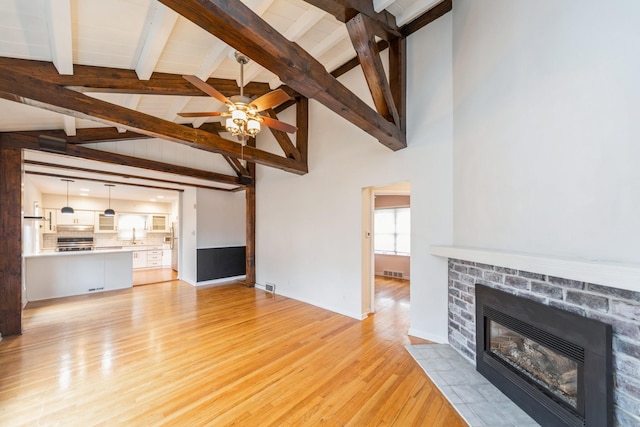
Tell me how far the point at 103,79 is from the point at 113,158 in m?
1.95

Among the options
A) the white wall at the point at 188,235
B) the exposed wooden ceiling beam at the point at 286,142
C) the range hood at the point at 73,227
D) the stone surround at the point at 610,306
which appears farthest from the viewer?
the range hood at the point at 73,227

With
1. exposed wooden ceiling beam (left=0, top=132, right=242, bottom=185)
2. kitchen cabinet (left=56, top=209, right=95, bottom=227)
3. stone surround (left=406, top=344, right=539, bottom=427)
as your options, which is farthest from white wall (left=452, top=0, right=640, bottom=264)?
kitchen cabinet (left=56, top=209, right=95, bottom=227)

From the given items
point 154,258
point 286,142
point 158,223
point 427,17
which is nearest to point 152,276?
point 154,258

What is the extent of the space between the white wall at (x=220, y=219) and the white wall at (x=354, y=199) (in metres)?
1.42

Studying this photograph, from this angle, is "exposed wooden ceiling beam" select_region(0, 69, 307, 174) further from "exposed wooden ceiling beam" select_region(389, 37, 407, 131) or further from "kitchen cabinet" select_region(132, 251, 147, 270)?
"kitchen cabinet" select_region(132, 251, 147, 270)

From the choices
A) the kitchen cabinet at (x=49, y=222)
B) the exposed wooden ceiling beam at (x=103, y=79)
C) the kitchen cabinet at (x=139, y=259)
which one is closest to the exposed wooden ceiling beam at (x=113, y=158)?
the exposed wooden ceiling beam at (x=103, y=79)

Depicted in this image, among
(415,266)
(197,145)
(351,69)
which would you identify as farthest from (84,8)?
(415,266)

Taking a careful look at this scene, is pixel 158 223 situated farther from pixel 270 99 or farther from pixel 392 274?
pixel 270 99

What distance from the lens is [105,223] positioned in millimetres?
7969

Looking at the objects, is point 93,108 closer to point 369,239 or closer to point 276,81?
point 276,81

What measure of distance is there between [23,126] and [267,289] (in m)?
4.62

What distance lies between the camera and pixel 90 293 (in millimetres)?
5297

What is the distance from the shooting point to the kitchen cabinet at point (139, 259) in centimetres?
805

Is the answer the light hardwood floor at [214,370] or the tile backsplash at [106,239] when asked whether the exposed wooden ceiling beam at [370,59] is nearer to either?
the light hardwood floor at [214,370]
